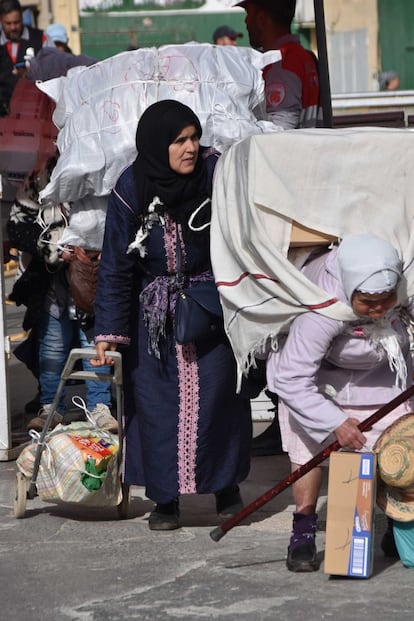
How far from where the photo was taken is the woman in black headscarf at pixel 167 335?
543cm

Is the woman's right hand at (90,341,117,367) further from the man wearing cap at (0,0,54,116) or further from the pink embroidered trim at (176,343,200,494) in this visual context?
the man wearing cap at (0,0,54,116)

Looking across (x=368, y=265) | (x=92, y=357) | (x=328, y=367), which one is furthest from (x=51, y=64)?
(x=368, y=265)

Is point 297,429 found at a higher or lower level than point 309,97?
lower

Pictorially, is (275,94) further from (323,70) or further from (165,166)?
(165,166)

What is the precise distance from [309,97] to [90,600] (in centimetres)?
297

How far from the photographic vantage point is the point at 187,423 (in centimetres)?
562

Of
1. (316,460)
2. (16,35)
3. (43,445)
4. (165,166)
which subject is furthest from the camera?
(16,35)

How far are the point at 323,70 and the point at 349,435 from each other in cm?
243

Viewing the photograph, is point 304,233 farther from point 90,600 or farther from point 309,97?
point 309,97

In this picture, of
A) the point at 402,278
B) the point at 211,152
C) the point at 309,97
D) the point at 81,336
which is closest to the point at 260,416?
the point at 81,336

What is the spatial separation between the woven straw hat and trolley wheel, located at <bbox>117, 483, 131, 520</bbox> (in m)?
1.28

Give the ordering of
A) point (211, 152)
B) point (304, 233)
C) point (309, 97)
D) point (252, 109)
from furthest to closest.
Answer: point (309, 97), point (252, 109), point (211, 152), point (304, 233)

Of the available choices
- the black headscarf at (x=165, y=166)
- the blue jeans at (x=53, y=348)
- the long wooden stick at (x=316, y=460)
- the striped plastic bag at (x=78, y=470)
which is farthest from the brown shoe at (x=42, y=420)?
the long wooden stick at (x=316, y=460)

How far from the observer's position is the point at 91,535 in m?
5.62
